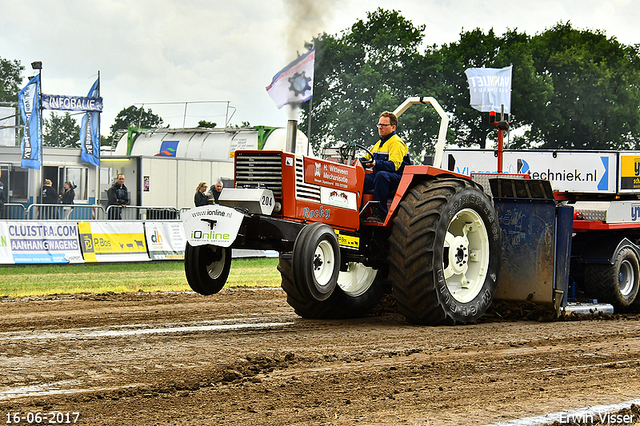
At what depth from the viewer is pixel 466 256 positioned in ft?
27.4

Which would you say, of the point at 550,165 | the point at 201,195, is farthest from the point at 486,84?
the point at 201,195

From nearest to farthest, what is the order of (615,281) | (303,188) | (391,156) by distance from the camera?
(303,188) < (391,156) < (615,281)

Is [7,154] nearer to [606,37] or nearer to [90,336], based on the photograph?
[90,336]

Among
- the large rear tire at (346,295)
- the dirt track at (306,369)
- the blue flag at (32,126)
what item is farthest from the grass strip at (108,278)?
the large rear tire at (346,295)

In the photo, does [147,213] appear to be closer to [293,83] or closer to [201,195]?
[201,195]

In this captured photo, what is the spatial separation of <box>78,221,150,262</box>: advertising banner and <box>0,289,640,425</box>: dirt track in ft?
28.6

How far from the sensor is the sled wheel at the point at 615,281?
Answer: 9.72 metres

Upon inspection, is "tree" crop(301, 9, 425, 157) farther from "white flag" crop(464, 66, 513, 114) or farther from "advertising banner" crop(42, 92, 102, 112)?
"advertising banner" crop(42, 92, 102, 112)

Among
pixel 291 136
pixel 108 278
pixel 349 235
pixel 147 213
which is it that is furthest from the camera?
pixel 147 213

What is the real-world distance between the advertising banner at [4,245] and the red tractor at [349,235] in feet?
31.2

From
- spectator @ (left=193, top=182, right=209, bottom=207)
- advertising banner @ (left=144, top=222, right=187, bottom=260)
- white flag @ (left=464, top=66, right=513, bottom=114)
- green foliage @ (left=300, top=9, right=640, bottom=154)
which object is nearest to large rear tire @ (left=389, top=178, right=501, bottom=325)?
spectator @ (left=193, top=182, right=209, bottom=207)

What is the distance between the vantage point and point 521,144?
53.7 metres

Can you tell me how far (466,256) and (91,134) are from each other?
15.4 m

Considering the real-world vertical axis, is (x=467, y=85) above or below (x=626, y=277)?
above
